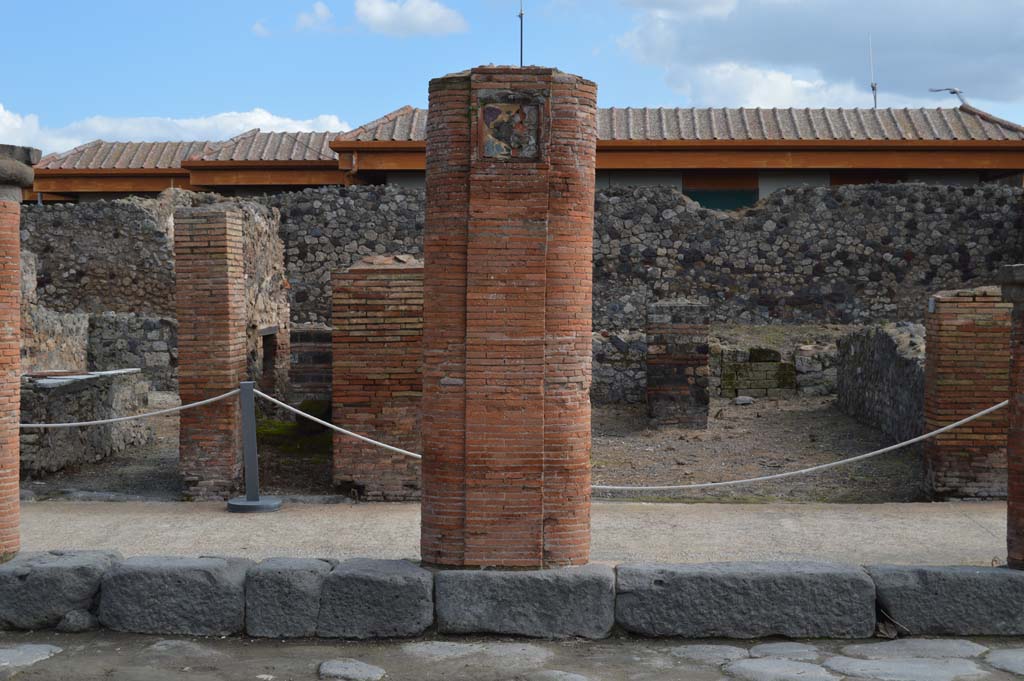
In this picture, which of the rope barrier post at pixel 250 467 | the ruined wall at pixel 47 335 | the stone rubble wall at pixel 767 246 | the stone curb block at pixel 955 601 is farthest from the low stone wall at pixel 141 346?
the stone curb block at pixel 955 601

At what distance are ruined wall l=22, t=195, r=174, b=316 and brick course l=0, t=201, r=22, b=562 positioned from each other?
36.3 feet

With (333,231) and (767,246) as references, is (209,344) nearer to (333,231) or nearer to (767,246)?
(333,231)

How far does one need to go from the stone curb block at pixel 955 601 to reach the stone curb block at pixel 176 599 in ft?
10.4

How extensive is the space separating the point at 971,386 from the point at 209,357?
5.84 m

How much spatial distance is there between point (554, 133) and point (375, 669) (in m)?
2.68

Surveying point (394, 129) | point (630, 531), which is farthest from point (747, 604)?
point (394, 129)

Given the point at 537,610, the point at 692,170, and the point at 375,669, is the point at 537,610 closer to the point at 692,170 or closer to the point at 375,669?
the point at 375,669

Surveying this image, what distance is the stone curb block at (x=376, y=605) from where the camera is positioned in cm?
552

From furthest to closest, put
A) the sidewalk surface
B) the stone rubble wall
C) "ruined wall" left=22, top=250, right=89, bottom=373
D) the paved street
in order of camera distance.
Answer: the stone rubble wall < "ruined wall" left=22, top=250, right=89, bottom=373 < the sidewalk surface < the paved street

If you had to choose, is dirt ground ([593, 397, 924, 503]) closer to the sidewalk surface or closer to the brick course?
the sidewalk surface

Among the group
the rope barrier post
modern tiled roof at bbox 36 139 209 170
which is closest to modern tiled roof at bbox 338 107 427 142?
modern tiled roof at bbox 36 139 209 170

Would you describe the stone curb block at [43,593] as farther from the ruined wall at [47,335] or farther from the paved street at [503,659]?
the ruined wall at [47,335]

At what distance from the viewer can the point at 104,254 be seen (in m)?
17.4

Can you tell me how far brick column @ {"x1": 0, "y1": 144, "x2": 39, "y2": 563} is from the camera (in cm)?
596
